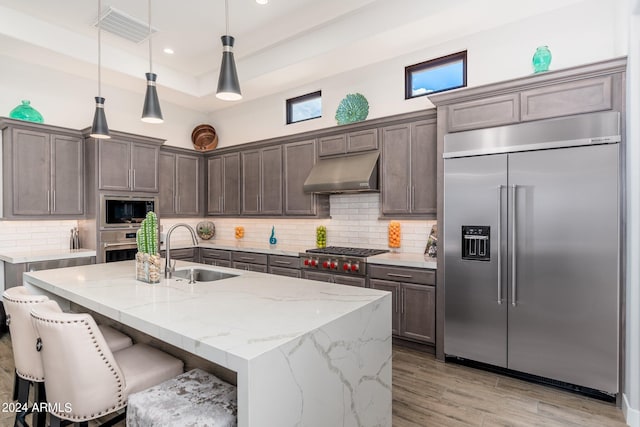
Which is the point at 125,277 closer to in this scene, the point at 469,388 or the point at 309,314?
the point at 309,314

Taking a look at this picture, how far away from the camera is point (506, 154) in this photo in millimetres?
2939

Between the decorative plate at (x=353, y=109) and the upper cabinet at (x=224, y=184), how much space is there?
1958 millimetres

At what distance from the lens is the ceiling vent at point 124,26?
12.5ft

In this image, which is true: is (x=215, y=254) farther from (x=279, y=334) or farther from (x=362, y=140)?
(x=279, y=334)

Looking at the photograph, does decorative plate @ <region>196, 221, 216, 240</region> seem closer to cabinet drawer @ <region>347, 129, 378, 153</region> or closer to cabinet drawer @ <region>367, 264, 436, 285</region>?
cabinet drawer @ <region>347, 129, 378, 153</region>

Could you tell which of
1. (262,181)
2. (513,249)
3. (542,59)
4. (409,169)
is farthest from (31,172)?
(542,59)

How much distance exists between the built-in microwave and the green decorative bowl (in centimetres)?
114

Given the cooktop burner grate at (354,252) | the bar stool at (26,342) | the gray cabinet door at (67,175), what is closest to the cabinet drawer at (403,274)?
the cooktop burner grate at (354,252)

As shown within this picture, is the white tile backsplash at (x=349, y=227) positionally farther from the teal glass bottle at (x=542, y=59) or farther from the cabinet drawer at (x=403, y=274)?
the teal glass bottle at (x=542, y=59)

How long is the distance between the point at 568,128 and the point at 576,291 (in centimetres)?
123

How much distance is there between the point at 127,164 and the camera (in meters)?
4.87

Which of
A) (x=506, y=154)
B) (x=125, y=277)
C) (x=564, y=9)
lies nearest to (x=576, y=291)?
(x=506, y=154)

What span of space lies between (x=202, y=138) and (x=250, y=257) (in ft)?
8.54

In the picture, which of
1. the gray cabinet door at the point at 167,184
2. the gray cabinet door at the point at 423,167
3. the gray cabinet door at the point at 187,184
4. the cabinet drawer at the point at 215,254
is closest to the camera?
the gray cabinet door at the point at 423,167
